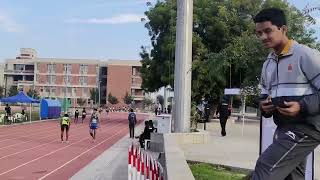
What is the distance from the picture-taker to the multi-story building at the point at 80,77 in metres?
140

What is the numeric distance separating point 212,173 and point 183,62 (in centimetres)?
1143

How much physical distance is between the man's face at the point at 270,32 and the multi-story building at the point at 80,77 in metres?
137

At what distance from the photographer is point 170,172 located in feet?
22.2

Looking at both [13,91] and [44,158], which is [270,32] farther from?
[13,91]

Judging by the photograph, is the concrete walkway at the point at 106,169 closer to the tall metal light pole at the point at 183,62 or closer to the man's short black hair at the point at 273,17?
the tall metal light pole at the point at 183,62

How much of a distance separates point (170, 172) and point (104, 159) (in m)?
13.8

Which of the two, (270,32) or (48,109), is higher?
(270,32)

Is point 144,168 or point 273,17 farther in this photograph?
point 144,168

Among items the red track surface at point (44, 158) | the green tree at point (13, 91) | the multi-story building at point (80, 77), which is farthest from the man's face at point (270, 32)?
the multi-story building at point (80, 77)

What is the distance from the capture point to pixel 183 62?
21922 mm

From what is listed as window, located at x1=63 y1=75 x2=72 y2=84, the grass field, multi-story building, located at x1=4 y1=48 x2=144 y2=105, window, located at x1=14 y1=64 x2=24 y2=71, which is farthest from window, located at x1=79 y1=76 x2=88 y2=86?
the grass field

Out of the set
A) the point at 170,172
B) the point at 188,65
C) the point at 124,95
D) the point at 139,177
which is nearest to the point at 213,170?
the point at 139,177

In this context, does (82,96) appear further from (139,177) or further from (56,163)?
(139,177)

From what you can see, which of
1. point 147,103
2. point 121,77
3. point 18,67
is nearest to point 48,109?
point 147,103
